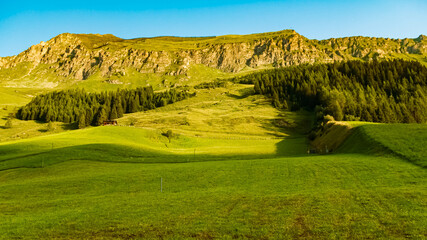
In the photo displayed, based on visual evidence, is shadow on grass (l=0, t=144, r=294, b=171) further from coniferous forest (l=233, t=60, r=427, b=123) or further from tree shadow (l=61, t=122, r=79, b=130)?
A: tree shadow (l=61, t=122, r=79, b=130)

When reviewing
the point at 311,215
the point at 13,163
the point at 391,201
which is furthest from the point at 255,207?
the point at 13,163

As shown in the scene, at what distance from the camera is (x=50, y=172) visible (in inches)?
1724

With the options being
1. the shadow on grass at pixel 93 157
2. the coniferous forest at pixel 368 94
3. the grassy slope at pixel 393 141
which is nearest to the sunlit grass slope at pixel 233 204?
the grassy slope at pixel 393 141

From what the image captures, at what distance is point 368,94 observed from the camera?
164 meters

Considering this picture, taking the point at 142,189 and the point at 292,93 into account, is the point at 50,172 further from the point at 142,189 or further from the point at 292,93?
the point at 292,93

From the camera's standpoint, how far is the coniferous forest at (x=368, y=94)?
420 feet

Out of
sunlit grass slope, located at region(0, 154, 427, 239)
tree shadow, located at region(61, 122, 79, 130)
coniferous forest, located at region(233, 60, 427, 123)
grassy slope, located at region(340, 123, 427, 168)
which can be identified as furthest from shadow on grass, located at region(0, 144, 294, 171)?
tree shadow, located at region(61, 122, 79, 130)

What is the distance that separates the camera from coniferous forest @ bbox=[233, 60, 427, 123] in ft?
420

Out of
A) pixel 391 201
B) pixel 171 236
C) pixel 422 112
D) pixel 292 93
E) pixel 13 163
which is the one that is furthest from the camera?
pixel 292 93

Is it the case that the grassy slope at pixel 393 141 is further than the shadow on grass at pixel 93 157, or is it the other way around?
the shadow on grass at pixel 93 157

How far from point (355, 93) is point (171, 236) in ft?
568

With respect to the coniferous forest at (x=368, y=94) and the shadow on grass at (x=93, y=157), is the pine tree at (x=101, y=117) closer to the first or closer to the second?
the coniferous forest at (x=368, y=94)

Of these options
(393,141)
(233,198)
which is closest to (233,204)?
(233,198)

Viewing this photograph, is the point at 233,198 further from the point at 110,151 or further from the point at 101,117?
the point at 101,117
